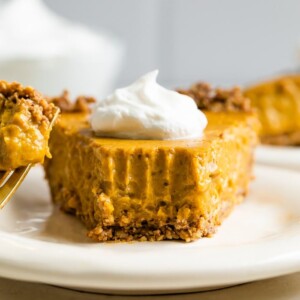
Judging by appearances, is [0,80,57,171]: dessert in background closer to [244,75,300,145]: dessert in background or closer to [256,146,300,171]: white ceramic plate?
[256,146,300,171]: white ceramic plate

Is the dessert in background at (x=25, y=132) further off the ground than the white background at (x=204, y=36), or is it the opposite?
the dessert in background at (x=25, y=132)

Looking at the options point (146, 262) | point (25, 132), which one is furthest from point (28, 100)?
point (146, 262)

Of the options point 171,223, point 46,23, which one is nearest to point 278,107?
point 46,23

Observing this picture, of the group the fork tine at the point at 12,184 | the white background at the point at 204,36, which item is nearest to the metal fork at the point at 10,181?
the fork tine at the point at 12,184

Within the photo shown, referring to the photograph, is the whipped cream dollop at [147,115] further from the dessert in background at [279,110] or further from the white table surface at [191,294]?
the dessert in background at [279,110]

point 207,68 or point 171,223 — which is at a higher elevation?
point 171,223

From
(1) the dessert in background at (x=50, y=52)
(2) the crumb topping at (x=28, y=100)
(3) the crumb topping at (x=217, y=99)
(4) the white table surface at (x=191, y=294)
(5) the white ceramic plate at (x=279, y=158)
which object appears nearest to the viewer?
(4) the white table surface at (x=191, y=294)

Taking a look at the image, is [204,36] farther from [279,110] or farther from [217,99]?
[217,99]

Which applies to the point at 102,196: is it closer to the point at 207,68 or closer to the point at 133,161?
the point at 133,161
